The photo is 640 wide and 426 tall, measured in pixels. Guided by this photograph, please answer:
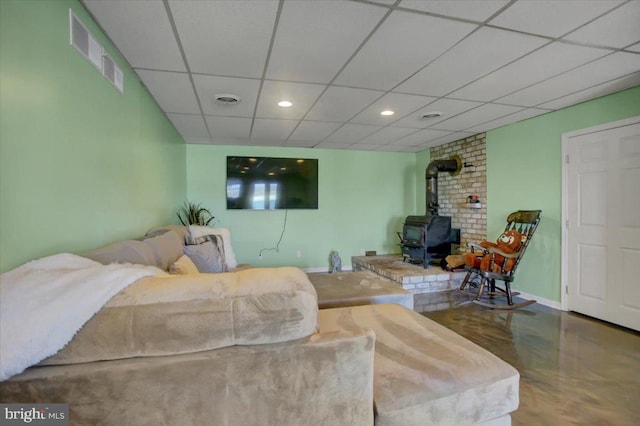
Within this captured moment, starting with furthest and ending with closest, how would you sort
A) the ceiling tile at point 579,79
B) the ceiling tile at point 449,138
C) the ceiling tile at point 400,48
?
the ceiling tile at point 449,138 → the ceiling tile at point 579,79 → the ceiling tile at point 400,48

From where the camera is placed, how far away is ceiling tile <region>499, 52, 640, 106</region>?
2.17m

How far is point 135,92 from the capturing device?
92.1 inches

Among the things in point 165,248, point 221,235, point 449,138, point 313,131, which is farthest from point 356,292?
point 449,138

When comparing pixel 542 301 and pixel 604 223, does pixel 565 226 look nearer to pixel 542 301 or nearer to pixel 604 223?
pixel 604 223

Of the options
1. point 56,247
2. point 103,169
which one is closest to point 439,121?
point 103,169

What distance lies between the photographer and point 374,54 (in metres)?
2.05

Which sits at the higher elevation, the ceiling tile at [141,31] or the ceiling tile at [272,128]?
the ceiling tile at [272,128]

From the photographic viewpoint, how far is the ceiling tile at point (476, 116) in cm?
318

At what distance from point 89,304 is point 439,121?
390cm

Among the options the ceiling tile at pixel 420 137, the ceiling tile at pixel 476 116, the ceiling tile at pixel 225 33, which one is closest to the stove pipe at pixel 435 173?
the ceiling tile at pixel 420 137

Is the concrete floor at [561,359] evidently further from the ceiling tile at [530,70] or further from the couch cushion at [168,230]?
Answer: the couch cushion at [168,230]

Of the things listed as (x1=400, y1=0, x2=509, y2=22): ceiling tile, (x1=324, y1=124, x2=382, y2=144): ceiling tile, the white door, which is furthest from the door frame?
(x1=400, y1=0, x2=509, y2=22): ceiling tile

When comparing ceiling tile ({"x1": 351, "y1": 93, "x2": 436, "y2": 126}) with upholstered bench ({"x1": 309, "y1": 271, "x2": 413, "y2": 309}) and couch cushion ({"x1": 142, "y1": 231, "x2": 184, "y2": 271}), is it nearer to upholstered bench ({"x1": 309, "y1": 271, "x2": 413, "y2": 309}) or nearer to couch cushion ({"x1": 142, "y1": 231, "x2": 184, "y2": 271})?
upholstered bench ({"x1": 309, "y1": 271, "x2": 413, "y2": 309})

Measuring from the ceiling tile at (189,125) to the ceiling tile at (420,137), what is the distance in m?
3.02
